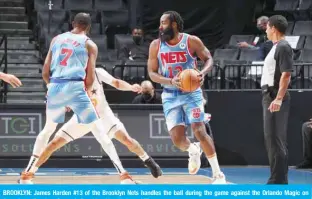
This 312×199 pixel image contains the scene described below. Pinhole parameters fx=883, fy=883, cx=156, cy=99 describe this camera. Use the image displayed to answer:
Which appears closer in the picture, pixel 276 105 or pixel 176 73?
pixel 176 73

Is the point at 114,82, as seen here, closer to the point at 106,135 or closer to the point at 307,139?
the point at 106,135

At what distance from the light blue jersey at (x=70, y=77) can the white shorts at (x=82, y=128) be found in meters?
0.57

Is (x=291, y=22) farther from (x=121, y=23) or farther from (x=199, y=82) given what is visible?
(x=199, y=82)

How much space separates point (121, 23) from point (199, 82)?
12.2 metres

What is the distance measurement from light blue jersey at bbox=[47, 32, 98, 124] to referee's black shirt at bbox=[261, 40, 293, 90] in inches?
91.8

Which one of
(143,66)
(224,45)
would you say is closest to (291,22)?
(224,45)

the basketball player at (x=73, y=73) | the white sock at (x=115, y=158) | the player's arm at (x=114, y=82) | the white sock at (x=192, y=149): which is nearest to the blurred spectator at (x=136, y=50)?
the player's arm at (x=114, y=82)

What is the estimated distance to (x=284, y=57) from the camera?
1122 centimetres

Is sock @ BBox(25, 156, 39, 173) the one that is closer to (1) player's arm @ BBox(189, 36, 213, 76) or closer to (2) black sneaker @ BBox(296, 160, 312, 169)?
(1) player's arm @ BBox(189, 36, 213, 76)

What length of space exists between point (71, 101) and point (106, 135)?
3.53ft

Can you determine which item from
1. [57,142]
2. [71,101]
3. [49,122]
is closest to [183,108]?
[71,101]

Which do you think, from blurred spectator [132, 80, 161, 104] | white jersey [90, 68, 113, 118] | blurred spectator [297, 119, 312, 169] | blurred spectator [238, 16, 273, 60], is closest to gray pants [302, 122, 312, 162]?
blurred spectator [297, 119, 312, 169]

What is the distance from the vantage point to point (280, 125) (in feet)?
37.4

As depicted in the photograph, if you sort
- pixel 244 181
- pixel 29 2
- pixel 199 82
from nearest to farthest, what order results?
1. pixel 199 82
2. pixel 244 181
3. pixel 29 2
